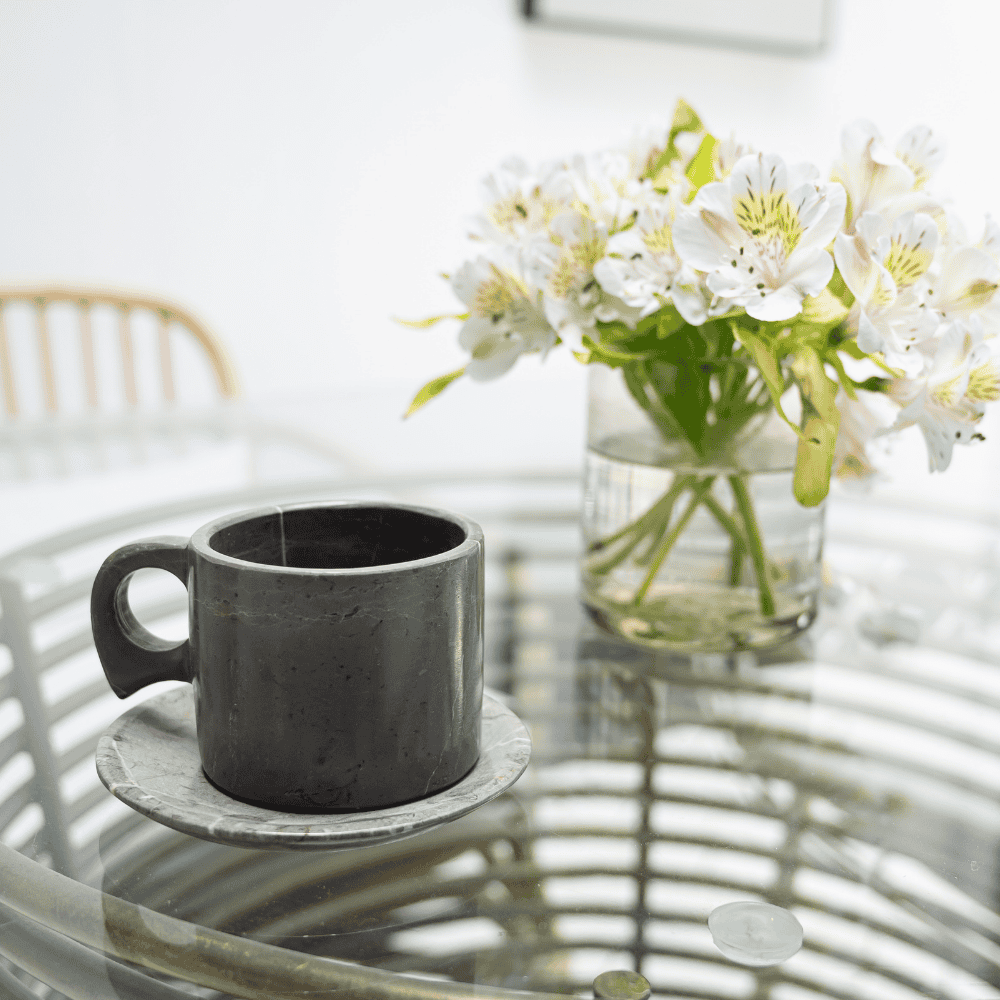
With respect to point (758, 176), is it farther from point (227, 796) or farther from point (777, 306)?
point (227, 796)

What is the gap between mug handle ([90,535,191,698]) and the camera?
1.18 feet

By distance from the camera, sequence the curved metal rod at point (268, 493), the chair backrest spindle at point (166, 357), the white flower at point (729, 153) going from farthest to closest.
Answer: the chair backrest spindle at point (166, 357) < the curved metal rod at point (268, 493) < the white flower at point (729, 153)

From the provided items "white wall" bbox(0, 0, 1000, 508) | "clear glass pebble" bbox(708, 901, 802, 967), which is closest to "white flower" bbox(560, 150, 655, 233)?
"clear glass pebble" bbox(708, 901, 802, 967)

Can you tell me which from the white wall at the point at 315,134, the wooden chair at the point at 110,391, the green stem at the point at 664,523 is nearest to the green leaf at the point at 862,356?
the green stem at the point at 664,523

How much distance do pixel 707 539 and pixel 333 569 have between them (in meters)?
0.24

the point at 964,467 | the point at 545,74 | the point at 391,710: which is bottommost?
the point at 964,467

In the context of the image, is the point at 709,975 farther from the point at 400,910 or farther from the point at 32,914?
the point at 32,914

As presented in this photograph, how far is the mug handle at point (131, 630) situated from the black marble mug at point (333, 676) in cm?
2

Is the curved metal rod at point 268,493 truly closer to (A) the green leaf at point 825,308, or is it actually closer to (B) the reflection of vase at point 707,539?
(B) the reflection of vase at point 707,539

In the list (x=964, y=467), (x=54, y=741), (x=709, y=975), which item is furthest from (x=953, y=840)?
(x=964, y=467)

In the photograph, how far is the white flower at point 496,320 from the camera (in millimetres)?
492

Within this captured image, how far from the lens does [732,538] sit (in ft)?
1.72

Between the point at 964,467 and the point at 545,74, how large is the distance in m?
1.65

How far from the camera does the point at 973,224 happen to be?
124 inches
